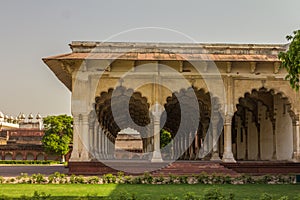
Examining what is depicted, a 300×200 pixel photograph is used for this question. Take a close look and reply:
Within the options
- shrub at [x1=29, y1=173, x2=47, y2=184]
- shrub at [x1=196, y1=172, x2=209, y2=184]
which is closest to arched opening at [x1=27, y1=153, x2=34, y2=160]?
shrub at [x1=29, y1=173, x2=47, y2=184]

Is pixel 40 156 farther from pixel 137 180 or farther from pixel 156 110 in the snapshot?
pixel 137 180

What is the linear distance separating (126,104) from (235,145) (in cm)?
670

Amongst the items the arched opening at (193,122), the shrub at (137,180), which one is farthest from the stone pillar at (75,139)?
the shrub at (137,180)

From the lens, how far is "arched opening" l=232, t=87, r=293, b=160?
19672mm

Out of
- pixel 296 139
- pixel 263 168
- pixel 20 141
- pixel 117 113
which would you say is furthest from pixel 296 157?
pixel 20 141

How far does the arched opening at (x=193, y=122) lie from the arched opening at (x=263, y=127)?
1.50m

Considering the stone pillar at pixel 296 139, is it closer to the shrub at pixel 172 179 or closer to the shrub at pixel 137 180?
the shrub at pixel 172 179

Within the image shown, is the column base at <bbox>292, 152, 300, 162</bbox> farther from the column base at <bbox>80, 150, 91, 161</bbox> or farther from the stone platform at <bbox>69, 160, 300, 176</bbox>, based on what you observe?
the column base at <bbox>80, 150, 91, 161</bbox>

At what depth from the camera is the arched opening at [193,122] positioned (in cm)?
2003

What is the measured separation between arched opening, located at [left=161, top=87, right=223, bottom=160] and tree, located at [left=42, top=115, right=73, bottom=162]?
1125 cm

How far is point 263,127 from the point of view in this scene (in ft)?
73.9

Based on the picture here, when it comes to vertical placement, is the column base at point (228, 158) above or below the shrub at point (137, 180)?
above

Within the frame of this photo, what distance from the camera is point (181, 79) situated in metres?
17.8

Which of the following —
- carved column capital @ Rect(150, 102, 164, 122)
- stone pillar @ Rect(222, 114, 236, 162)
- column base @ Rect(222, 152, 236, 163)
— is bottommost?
column base @ Rect(222, 152, 236, 163)
